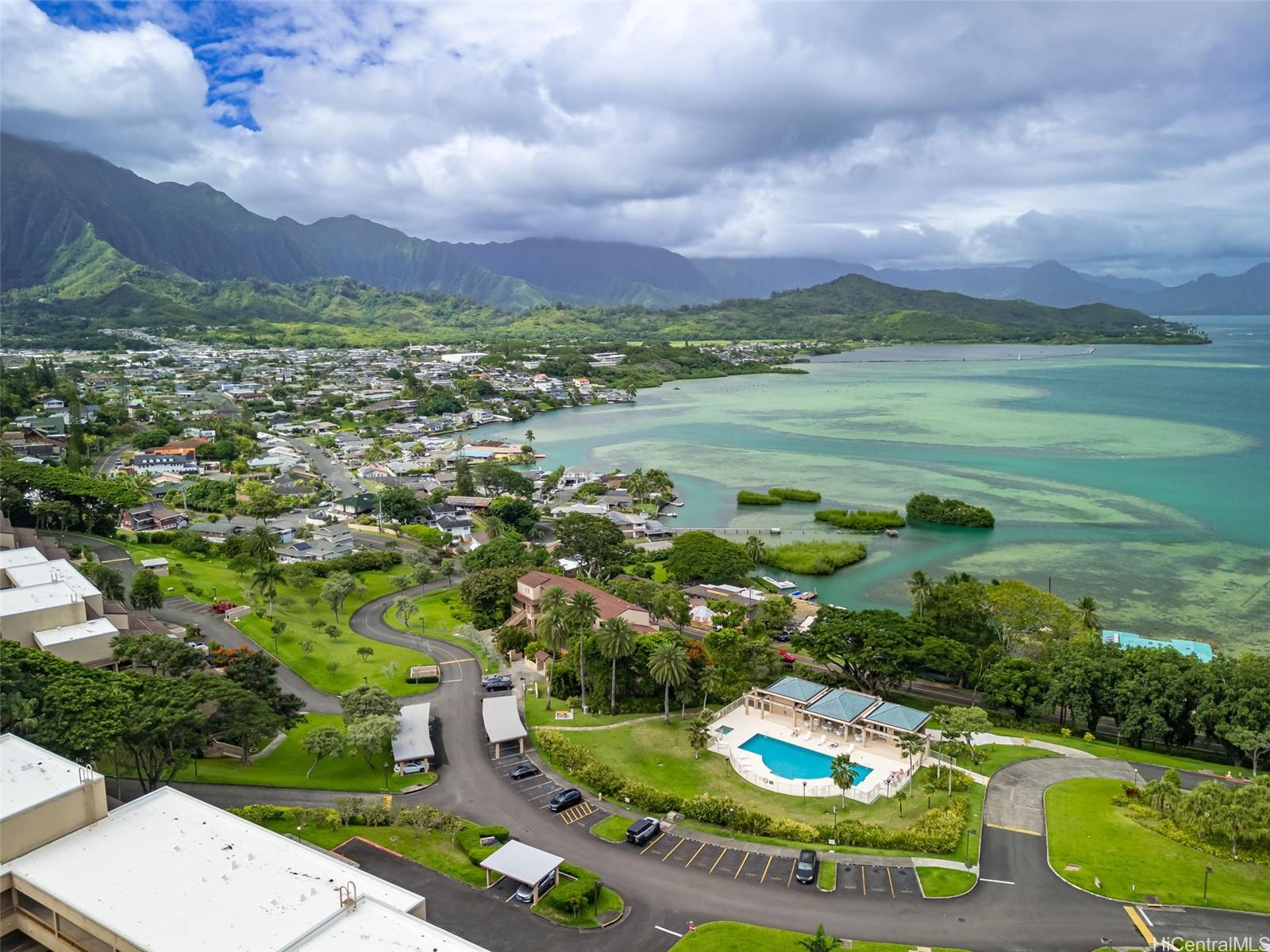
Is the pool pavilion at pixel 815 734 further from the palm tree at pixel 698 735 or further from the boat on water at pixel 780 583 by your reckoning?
the boat on water at pixel 780 583

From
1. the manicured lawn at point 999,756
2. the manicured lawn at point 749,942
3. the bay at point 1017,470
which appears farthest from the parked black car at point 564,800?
the bay at point 1017,470

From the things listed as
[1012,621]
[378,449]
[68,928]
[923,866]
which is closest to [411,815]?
[68,928]

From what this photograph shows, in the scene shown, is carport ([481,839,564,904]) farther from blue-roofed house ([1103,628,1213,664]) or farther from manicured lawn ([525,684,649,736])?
blue-roofed house ([1103,628,1213,664])

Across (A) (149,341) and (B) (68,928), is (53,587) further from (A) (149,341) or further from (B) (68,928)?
(A) (149,341)

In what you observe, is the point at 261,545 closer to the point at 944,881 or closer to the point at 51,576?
the point at 51,576

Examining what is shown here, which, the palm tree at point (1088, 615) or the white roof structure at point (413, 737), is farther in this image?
the palm tree at point (1088, 615)

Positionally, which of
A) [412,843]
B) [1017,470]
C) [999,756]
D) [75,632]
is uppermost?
[75,632]

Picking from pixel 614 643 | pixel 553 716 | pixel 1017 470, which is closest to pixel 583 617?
pixel 614 643
